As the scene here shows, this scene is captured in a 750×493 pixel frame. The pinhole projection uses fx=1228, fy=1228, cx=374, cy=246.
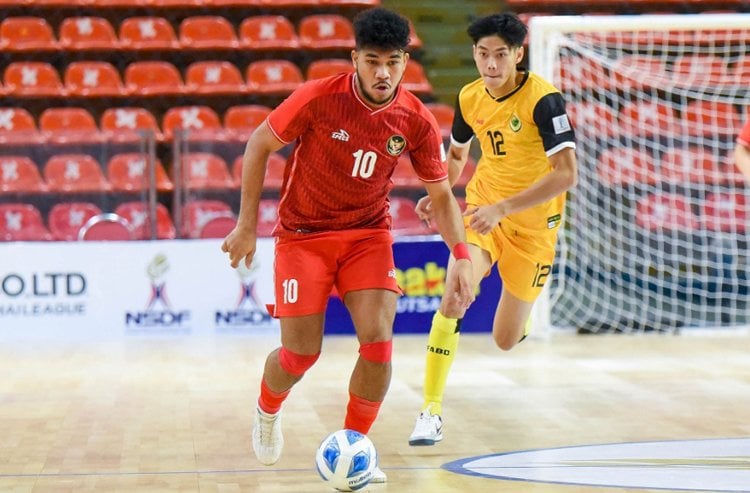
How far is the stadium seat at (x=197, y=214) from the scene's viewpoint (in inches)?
415

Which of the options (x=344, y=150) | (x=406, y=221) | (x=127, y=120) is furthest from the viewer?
(x=127, y=120)

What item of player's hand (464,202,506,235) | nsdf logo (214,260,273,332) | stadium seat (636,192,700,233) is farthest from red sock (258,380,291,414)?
stadium seat (636,192,700,233)

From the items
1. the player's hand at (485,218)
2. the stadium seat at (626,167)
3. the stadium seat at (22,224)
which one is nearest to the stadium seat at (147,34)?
the stadium seat at (22,224)

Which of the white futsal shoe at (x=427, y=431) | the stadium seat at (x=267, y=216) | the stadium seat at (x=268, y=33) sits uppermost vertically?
the stadium seat at (x=268, y=33)

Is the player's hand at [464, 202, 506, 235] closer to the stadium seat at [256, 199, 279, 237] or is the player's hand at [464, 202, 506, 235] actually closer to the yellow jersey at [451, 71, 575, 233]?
the yellow jersey at [451, 71, 575, 233]

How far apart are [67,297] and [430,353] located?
5.28 metres

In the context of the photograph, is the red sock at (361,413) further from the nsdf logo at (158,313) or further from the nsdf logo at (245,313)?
the nsdf logo at (158,313)

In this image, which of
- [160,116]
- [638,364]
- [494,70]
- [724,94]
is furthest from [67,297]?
[724,94]

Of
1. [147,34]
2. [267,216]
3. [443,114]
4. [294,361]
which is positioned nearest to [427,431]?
[294,361]

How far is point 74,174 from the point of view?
1024cm

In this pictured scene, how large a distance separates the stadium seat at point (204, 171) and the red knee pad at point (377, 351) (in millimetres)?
6063

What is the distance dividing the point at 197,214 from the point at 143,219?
1.51ft

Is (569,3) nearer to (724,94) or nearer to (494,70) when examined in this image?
(724,94)

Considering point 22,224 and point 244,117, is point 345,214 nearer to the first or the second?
point 22,224
